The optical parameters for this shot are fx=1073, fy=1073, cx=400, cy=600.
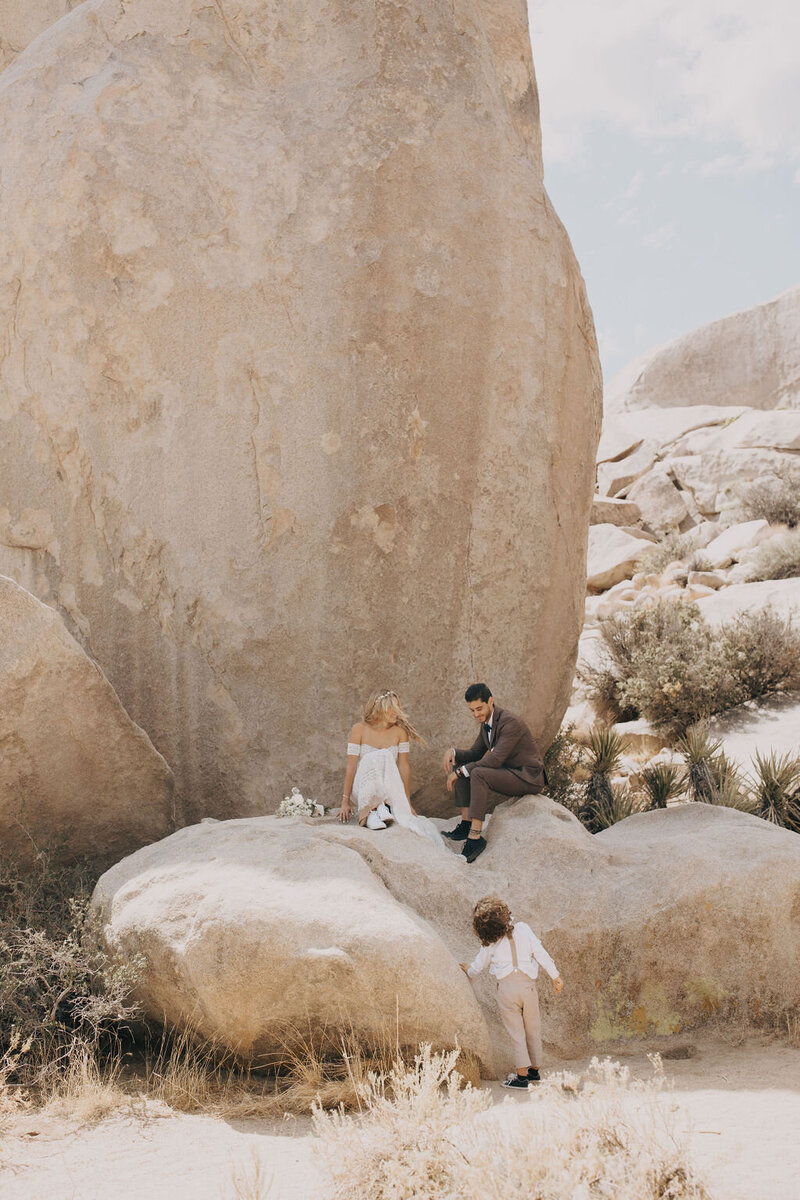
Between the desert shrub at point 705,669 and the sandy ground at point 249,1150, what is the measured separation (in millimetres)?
6822

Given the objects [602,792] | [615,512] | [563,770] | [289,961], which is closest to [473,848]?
[289,961]

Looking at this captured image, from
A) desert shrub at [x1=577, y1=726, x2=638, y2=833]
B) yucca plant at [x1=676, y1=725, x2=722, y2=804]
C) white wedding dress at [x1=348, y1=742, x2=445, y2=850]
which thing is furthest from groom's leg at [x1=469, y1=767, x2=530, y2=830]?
yucca plant at [x1=676, y1=725, x2=722, y2=804]

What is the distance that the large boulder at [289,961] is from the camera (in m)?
4.53

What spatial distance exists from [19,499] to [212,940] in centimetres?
407

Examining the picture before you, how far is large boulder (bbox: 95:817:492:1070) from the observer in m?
4.53

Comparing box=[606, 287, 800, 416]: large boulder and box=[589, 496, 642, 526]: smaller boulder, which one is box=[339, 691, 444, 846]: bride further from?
box=[606, 287, 800, 416]: large boulder

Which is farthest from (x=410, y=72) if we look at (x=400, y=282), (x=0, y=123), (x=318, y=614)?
(x=318, y=614)

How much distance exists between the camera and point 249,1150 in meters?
4.01

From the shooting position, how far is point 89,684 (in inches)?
238

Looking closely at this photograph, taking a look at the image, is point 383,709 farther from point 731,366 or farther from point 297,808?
point 731,366

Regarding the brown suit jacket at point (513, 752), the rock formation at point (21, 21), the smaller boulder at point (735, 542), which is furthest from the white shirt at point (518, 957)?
the smaller boulder at point (735, 542)

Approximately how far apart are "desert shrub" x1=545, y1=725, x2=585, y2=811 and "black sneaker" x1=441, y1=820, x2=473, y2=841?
2.58 metres

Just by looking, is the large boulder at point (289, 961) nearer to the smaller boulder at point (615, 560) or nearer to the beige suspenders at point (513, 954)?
the beige suspenders at point (513, 954)

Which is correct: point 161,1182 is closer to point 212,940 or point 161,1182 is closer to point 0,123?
point 212,940
